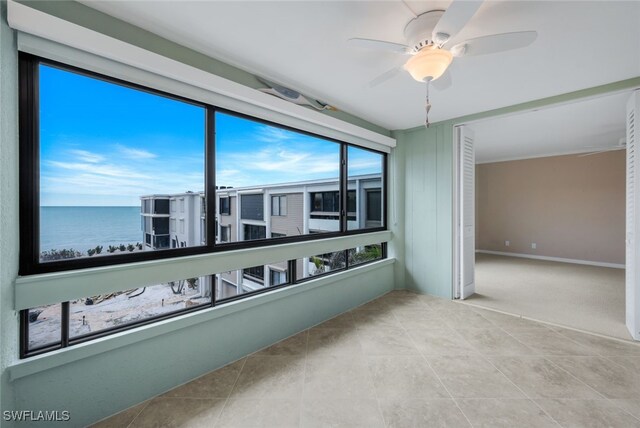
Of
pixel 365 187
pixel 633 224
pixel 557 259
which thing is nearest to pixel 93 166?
pixel 365 187

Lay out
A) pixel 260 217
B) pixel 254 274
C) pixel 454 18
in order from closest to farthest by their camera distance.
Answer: pixel 454 18 < pixel 260 217 < pixel 254 274

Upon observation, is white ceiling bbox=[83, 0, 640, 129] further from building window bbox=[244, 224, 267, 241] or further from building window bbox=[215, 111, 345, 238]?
building window bbox=[244, 224, 267, 241]

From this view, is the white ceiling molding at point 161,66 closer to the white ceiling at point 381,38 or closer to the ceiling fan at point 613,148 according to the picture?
the white ceiling at point 381,38

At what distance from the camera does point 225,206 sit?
2.12 m

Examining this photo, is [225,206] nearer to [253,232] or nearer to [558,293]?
[253,232]

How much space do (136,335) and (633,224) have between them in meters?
4.09

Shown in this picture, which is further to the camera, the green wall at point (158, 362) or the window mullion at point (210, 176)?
the window mullion at point (210, 176)

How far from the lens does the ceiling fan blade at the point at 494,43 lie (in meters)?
1.29

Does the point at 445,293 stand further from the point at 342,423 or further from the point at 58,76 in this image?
the point at 58,76

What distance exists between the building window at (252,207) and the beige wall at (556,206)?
6.20 m

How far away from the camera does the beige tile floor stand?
1502 mm

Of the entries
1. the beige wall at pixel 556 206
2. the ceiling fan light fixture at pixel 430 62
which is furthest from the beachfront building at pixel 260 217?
the beige wall at pixel 556 206

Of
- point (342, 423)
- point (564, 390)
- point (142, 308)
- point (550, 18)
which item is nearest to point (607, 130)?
point (550, 18)

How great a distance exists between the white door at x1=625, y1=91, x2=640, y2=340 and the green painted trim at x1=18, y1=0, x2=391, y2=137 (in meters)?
3.38
